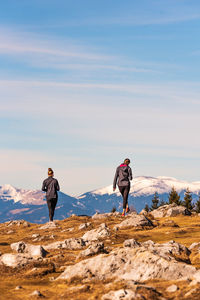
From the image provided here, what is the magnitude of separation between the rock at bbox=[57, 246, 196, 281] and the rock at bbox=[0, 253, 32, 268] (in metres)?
2.76

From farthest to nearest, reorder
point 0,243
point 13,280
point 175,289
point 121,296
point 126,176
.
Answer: point 126,176, point 0,243, point 13,280, point 175,289, point 121,296

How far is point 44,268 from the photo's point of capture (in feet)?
46.5

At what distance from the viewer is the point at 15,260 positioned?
15227 millimetres

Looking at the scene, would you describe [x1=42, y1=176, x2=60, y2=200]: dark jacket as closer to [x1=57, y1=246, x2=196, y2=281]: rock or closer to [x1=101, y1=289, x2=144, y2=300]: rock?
[x1=57, y1=246, x2=196, y2=281]: rock

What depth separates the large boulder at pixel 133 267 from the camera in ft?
37.5

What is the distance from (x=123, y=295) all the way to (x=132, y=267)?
8.23 feet

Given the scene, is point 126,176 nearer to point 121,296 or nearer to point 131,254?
point 131,254

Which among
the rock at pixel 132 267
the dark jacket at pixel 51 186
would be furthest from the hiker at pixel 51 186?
the rock at pixel 132 267

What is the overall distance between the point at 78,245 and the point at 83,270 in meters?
7.36

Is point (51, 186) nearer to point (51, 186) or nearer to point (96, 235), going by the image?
point (51, 186)

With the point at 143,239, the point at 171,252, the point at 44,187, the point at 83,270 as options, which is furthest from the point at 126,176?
the point at 83,270

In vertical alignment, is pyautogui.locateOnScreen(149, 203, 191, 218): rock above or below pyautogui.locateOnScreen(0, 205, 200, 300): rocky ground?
below

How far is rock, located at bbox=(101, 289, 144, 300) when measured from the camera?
30.6ft

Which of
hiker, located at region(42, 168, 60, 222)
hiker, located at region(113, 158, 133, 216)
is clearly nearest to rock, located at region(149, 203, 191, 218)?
hiker, located at region(113, 158, 133, 216)
